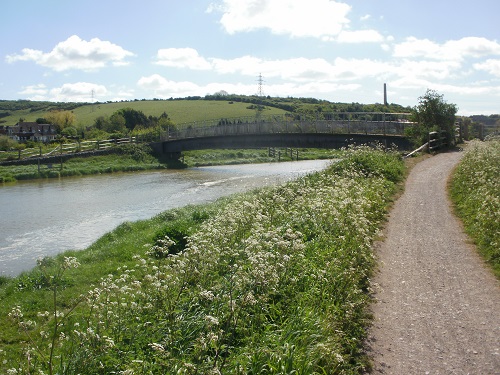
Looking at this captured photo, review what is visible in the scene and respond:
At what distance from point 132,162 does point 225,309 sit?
166 feet

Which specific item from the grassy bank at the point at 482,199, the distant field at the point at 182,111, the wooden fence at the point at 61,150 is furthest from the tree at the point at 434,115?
the distant field at the point at 182,111

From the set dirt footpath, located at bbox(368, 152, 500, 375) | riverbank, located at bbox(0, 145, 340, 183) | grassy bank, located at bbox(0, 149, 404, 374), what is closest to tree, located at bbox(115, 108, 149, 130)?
riverbank, located at bbox(0, 145, 340, 183)

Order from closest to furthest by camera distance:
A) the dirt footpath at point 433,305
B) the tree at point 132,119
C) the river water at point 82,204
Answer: the dirt footpath at point 433,305, the river water at point 82,204, the tree at point 132,119

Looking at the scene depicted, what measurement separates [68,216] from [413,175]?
662 inches

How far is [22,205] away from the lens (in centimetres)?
2947

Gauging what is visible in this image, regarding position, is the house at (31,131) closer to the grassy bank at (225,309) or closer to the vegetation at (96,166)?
the vegetation at (96,166)

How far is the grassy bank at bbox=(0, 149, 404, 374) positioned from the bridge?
70.5 ft

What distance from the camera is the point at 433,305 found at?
7727 mm

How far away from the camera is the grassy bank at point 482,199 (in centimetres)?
1059

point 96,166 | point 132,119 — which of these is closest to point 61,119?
point 132,119

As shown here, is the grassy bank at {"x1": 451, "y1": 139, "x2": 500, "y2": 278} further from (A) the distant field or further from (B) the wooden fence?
(A) the distant field

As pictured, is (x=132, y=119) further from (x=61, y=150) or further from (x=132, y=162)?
(x=132, y=162)

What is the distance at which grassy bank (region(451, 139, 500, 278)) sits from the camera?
10586mm

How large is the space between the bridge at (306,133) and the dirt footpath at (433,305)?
1863 cm
